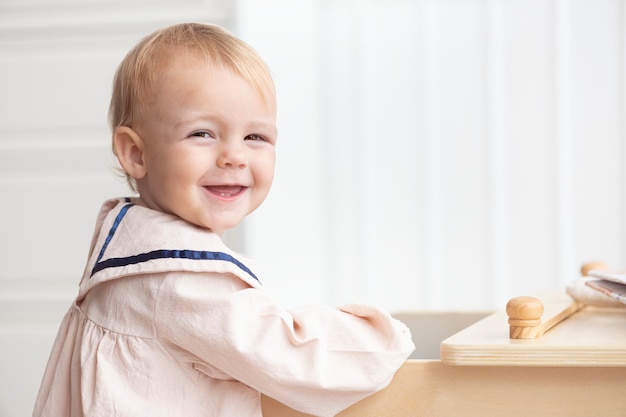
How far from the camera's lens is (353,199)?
9.48ft

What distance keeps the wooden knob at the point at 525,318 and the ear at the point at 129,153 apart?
427mm

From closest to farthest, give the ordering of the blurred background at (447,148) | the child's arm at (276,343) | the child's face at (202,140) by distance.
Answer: the child's arm at (276,343) → the child's face at (202,140) → the blurred background at (447,148)

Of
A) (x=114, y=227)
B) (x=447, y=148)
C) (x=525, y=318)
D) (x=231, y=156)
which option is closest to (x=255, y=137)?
(x=231, y=156)

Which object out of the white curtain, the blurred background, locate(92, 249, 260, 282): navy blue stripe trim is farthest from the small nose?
the white curtain

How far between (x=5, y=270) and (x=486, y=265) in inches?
55.1

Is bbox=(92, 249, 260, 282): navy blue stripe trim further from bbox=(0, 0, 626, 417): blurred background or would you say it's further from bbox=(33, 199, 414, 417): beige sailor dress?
bbox=(0, 0, 626, 417): blurred background

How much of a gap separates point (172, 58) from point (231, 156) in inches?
4.8

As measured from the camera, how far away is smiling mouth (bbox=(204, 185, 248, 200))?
1.00 meters

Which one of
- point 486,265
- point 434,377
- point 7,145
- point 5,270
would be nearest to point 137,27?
point 7,145

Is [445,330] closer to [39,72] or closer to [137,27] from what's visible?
[137,27]

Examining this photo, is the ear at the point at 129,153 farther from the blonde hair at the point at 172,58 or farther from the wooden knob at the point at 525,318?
the wooden knob at the point at 525,318

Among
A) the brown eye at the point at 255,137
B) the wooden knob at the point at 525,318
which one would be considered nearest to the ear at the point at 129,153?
the brown eye at the point at 255,137

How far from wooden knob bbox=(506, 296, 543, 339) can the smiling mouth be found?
0.31 m

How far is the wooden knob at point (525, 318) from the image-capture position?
3.14ft
